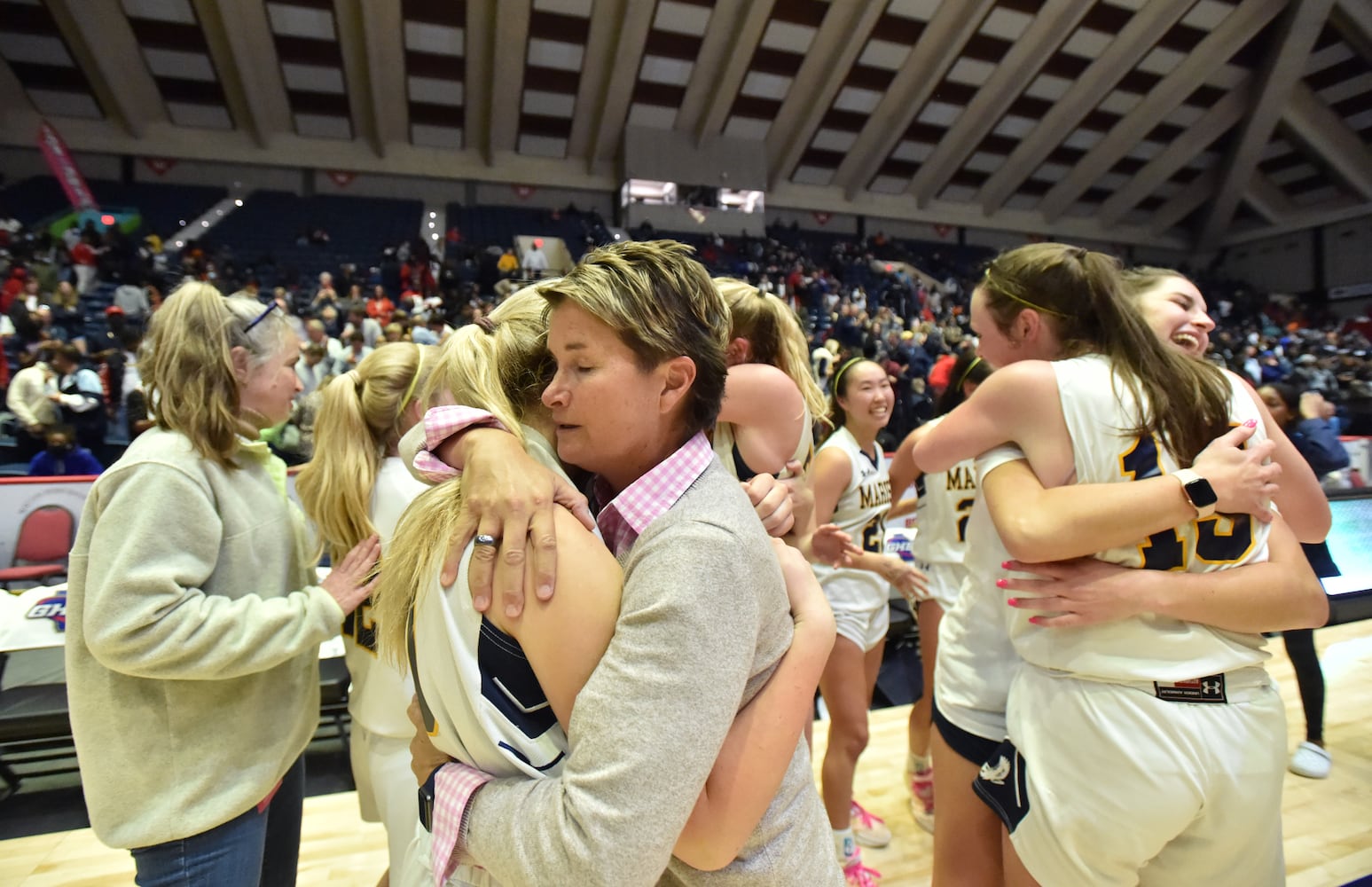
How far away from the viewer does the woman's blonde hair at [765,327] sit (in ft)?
6.65

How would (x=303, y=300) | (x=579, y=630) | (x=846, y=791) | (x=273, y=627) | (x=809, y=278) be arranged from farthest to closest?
1. (x=809, y=278)
2. (x=303, y=300)
3. (x=846, y=791)
4. (x=273, y=627)
5. (x=579, y=630)

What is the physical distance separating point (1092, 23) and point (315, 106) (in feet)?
57.6

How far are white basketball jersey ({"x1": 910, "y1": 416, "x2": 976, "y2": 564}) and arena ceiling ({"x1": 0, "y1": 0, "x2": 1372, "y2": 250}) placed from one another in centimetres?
1448

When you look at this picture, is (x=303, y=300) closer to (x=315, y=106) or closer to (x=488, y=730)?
(x=315, y=106)

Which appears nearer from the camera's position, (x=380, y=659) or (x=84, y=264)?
(x=380, y=659)

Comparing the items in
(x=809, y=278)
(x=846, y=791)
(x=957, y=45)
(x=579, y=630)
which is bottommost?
(x=846, y=791)

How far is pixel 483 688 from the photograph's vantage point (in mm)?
863

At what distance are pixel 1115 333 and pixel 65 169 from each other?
59.2ft

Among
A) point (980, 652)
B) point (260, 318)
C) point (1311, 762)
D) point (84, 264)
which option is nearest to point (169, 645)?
point (260, 318)

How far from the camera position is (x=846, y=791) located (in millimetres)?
2479

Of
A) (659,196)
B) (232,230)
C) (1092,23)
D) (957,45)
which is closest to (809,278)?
(659,196)

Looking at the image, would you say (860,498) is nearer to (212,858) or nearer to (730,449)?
(730,449)

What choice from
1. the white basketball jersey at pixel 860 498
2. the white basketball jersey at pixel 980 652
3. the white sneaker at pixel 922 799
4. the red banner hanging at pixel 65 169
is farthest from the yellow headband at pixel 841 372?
the red banner hanging at pixel 65 169

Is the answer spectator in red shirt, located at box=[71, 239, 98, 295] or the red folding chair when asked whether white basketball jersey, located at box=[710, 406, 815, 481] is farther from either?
spectator in red shirt, located at box=[71, 239, 98, 295]
